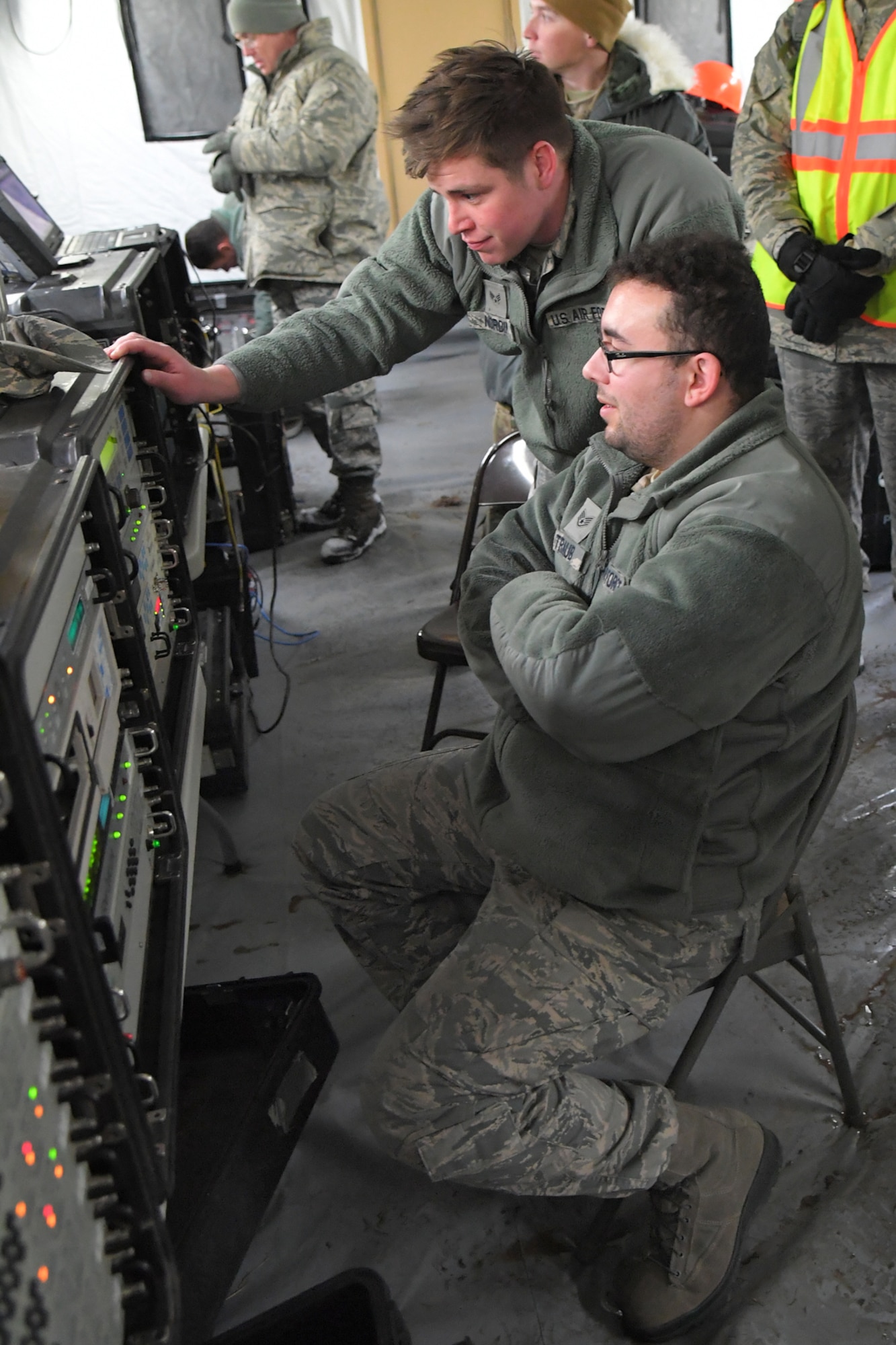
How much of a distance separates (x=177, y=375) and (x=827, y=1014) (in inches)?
54.2

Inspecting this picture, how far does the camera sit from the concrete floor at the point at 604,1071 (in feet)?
4.78

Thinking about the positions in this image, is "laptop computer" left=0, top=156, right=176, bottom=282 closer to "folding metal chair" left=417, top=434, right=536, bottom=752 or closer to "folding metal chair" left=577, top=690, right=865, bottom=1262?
"folding metal chair" left=417, top=434, right=536, bottom=752

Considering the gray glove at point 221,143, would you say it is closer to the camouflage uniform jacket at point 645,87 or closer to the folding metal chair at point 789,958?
the camouflage uniform jacket at point 645,87

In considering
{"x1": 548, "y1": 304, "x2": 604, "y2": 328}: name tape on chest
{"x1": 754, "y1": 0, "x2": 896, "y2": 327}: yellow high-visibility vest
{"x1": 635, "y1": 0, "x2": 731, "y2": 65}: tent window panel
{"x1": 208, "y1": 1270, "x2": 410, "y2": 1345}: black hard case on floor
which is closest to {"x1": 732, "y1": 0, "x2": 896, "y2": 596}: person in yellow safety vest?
{"x1": 754, "y1": 0, "x2": 896, "y2": 327}: yellow high-visibility vest

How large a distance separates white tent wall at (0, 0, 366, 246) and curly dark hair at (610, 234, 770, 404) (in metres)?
5.76

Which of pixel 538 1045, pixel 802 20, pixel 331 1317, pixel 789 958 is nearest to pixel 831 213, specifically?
pixel 802 20

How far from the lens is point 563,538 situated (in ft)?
5.14

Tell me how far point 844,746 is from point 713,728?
233mm

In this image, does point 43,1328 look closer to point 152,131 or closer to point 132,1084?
point 132,1084

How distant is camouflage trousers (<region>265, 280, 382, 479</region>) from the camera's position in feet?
12.9

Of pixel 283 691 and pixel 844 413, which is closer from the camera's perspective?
pixel 844 413

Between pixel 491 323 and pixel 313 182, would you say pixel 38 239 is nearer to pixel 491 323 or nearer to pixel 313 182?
pixel 491 323

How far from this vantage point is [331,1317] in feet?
4.10

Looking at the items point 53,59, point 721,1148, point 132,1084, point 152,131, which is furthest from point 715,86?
point 132,1084
